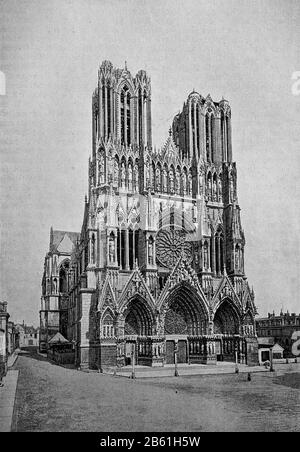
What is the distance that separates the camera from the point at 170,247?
142 ft

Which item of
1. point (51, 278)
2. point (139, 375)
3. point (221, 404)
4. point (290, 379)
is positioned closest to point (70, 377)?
point (139, 375)

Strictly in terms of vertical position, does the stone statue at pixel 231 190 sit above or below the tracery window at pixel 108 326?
above

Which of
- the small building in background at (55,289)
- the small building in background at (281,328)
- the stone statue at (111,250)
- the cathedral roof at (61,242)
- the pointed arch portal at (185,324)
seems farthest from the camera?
the cathedral roof at (61,242)

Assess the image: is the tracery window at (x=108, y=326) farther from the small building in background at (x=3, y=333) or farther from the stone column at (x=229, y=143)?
the stone column at (x=229, y=143)

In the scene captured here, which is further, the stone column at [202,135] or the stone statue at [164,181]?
the stone column at [202,135]

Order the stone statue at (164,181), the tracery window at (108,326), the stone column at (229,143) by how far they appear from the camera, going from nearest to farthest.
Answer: the tracery window at (108,326)
the stone statue at (164,181)
the stone column at (229,143)

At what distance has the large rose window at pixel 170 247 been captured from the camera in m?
43.0

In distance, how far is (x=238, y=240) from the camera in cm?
4425

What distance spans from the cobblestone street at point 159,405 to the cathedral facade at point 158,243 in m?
10.1

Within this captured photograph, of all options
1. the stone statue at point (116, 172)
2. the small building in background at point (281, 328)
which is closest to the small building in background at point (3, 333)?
the stone statue at point (116, 172)

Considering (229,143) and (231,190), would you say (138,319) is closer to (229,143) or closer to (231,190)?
(231,190)

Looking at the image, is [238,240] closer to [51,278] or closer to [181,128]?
[181,128]

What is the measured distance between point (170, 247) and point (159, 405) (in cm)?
2548


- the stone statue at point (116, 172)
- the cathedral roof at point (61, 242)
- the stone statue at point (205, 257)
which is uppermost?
the stone statue at point (116, 172)
